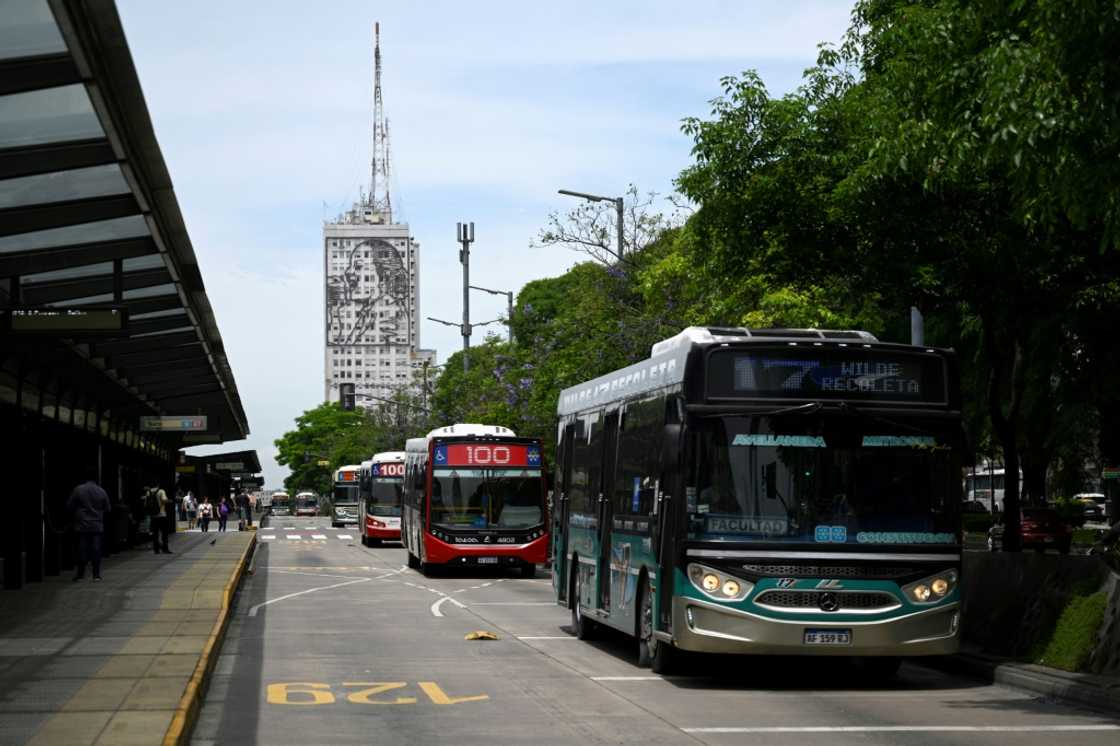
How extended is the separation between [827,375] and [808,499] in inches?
45.7

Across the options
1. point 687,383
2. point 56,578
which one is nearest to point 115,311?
point 687,383

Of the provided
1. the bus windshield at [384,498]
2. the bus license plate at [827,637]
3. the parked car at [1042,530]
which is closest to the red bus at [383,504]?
the bus windshield at [384,498]

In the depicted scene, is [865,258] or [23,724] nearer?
[23,724]

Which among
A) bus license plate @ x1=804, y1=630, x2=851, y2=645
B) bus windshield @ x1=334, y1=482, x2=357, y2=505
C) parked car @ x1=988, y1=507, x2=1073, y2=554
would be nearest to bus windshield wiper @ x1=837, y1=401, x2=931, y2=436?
bus license plate @ x1=804, y1=630, x2=851, y2=645

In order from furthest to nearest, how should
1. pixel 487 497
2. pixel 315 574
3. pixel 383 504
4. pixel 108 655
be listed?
1. pixel 383 504
2. pixel 315 574
3. pixel 487 497
4. pixel 108 655

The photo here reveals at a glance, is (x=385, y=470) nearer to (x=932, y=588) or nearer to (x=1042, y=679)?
(x=932, y=588)

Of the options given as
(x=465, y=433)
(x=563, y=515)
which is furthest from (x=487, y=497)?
(x=563, y=515)

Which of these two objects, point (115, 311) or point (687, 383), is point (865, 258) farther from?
point (115, 311)

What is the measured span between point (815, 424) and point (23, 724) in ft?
23.3

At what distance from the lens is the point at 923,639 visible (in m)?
15.1

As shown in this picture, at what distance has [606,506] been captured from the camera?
18.8 m

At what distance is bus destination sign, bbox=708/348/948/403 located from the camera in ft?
50.2

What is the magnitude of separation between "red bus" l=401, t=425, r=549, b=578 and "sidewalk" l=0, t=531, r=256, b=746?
639 centimetres

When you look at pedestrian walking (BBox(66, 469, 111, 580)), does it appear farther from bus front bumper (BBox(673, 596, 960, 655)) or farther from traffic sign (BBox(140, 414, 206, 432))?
bus front bumper (BBox(673, 596, 960, 655))
